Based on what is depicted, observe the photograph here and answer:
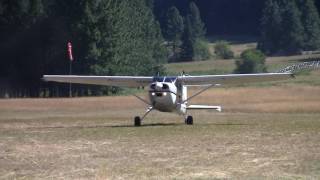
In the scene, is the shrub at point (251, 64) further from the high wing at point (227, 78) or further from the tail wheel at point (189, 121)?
the tail wheel at point (189, 121)

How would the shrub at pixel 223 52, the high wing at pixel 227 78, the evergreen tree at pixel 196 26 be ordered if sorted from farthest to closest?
the evergreen tree at pixel 196 26
the shrub at pixel 223 52
the high wing at pixel 227 78

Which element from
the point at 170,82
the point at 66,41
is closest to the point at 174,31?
the point at 66,41

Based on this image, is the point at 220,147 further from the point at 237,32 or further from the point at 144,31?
the point at 237,32

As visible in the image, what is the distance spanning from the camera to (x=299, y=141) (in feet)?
59.1

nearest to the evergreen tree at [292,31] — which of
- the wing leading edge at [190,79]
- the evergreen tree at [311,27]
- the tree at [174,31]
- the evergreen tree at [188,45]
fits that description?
the evergreen tree at [311,27]

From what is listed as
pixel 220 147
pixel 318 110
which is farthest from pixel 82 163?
pixel 318 110

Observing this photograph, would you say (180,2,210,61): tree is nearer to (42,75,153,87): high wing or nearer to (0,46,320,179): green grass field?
(42,75,153,87): high wing

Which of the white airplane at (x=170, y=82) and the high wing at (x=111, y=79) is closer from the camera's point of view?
the white airplane at (x=170, y=82)

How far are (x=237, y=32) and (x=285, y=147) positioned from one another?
17031cm

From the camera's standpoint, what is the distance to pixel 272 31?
132m

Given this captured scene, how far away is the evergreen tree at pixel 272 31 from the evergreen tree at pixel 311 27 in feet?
15.8

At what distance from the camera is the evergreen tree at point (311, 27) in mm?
130250

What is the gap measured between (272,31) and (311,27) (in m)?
7.11

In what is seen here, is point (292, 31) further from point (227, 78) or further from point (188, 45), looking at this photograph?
point (227, 78)
